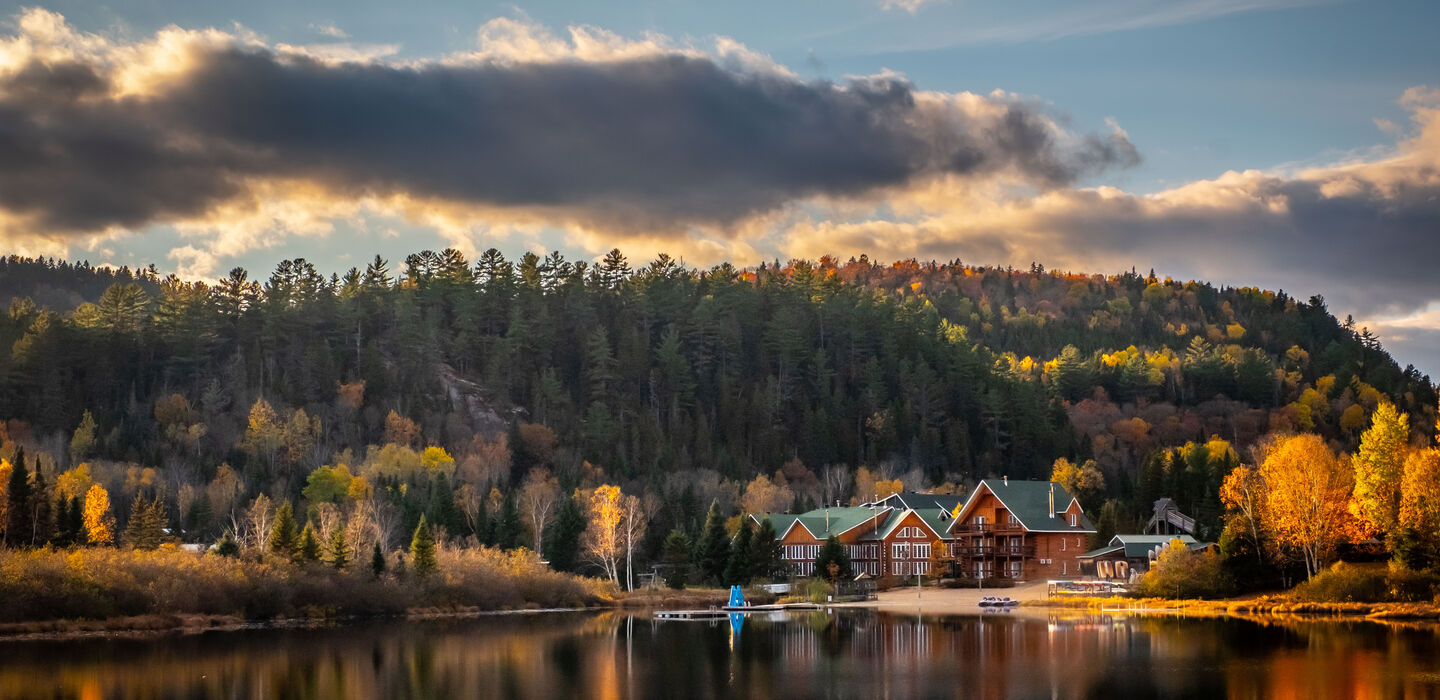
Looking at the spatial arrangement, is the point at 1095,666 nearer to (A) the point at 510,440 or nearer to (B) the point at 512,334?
(A) the point at 510,440

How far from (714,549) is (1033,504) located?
25347 millimetres

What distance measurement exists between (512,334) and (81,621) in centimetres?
11087

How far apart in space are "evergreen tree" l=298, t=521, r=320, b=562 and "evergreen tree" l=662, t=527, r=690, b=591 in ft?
91.4

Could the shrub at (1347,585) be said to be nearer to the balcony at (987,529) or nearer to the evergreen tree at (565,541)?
the balcony at (987,529)

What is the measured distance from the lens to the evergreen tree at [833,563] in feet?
325

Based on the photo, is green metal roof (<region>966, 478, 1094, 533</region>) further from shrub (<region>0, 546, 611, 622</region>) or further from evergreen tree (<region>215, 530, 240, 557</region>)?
evergreen tree (<region>215, 530, 240, 557</region>)

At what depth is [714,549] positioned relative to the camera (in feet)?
327

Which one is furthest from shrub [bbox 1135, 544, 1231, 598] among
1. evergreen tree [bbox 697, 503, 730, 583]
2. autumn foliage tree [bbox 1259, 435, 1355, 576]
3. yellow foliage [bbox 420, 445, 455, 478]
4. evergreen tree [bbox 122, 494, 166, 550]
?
yellow foliage [bbox 420, 445, 455, 478]

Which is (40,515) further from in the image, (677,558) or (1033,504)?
(1033,504)

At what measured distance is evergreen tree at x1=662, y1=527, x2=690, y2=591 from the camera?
329ft

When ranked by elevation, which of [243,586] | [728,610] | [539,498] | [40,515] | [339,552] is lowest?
[728,610]

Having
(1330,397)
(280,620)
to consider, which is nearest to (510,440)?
(280,620)

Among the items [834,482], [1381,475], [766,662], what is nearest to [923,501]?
[834,482]

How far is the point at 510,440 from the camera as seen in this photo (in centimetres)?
15300
